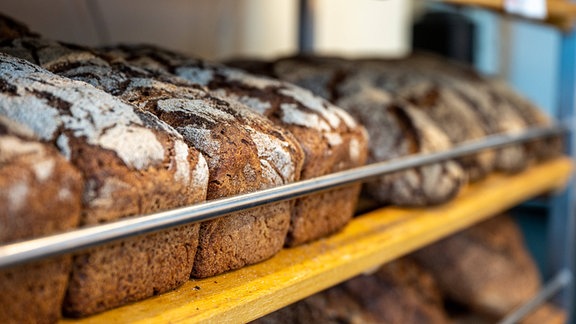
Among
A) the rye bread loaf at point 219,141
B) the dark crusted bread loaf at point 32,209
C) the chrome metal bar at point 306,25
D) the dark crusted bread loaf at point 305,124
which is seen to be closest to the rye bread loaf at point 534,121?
the chrome metal bar at point 306,25

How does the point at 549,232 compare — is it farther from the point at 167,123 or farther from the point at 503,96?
the point at 167,123

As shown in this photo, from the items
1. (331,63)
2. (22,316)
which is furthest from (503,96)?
(22,316)

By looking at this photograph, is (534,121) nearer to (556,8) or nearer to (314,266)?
(556,8)

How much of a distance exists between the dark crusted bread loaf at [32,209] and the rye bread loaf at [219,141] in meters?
0.24

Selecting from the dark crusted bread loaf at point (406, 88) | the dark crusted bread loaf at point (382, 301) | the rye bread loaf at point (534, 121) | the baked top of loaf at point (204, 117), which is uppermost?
the baked top of loaf at point (204, 117)

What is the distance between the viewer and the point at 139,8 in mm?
1925

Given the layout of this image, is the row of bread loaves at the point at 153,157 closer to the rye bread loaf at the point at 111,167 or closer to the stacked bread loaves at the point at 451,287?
the rye bread loaf at the point at 111,167

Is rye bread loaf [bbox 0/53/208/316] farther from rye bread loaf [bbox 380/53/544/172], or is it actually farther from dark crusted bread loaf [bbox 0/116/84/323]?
rye bread loaf [bbox 380/53/544/172]

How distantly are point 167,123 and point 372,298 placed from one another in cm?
85

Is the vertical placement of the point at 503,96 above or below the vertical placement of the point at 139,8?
below

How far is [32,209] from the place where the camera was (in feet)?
2.20

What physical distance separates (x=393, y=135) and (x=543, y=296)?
90cm

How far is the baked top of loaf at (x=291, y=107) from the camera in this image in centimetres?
116

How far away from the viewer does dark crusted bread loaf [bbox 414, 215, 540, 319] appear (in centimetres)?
197
